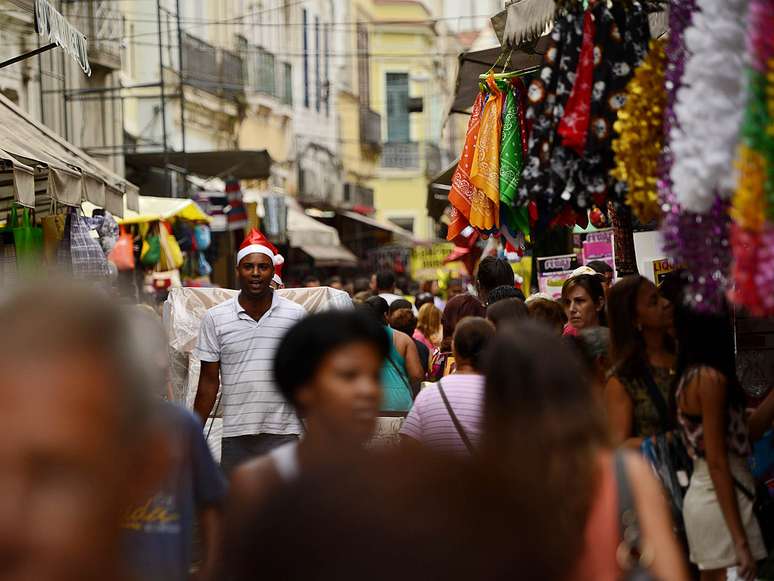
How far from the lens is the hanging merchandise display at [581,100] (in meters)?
5.12

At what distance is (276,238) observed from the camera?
25.4m

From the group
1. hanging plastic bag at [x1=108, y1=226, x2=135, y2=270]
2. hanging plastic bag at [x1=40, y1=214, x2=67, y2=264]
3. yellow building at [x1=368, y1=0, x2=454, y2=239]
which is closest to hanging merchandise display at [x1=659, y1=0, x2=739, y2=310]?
hanging plastic bag at [x1=40, y1=214, x2=67, y2=264]

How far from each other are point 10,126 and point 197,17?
66.4ft

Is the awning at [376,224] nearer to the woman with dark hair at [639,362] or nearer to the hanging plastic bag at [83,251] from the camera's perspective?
the hanging plastic bag at [83,251]

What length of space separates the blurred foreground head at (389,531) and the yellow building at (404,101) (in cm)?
4895

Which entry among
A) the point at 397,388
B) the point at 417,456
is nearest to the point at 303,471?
the point at 417,456

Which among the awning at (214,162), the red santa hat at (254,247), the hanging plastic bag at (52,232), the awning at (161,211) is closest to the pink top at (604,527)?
the red santa hat at (254,247)

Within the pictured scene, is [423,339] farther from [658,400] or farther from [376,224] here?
[376,224]

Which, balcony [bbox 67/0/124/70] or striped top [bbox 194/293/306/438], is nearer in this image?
striped top [bbox 194/293/306/438]

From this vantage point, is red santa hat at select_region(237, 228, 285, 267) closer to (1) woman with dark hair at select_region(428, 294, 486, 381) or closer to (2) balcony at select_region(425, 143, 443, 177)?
(1) woman with dark hair at select_region(428, 294, 486, 381)

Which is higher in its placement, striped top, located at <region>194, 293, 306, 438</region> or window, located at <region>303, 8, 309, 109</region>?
→ window, located at <region>303, 8, 309, 109</region>

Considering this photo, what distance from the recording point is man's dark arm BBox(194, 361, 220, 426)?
24.7 ft

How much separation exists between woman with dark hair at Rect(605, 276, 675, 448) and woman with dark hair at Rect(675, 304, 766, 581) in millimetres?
135

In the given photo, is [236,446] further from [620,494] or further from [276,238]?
[276,238]
